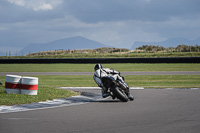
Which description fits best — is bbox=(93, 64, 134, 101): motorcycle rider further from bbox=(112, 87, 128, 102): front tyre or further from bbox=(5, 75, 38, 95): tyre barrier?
bbox=(5, 75, 38, 95): tyre barrier

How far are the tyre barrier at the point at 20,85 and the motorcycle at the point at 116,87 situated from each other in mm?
2546

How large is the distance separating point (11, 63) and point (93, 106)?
40170mm

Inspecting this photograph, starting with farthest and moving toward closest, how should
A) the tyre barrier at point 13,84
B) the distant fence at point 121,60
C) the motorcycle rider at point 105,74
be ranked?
the distant fence at point 121,60
the tyre barrier at point 13,84
the motorcycle rider at point 105,74

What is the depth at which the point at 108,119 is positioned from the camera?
856 centimetres

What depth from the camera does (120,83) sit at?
40.5ft

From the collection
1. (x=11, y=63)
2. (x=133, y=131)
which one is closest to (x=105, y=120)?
(x=133, y=131)

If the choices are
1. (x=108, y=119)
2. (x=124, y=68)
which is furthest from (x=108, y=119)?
(x=124, y=68)

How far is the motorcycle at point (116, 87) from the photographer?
1209cm

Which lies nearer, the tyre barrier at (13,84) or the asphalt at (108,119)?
the asphalt at (108,119)

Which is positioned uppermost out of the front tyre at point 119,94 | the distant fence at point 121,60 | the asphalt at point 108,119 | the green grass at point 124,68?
the distant fence at point 121,60

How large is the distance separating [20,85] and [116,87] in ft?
11.6

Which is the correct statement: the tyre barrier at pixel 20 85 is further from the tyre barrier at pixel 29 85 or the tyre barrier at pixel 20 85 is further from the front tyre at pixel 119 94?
the front tyre at pixel 119 94

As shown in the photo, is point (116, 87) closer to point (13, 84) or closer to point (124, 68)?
point (13, 84)

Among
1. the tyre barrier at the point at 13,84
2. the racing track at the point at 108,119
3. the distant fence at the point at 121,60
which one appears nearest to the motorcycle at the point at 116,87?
the racing track at the point at 108,119
